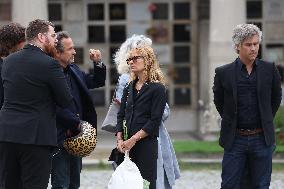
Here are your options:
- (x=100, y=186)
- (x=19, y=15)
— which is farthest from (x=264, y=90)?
(x=19, y=15)

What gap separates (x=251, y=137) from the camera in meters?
9.05

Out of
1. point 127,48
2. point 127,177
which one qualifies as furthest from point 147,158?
point 127,48

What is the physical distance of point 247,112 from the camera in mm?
9023

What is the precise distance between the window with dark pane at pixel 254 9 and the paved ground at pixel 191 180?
721cm

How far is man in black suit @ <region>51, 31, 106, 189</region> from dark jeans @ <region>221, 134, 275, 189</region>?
5.09 feet

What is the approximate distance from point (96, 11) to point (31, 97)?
13.5 metres

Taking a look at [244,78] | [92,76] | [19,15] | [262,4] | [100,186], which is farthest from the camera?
[262,4]

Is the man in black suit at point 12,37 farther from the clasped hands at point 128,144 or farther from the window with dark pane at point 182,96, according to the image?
the window with dark pane at point 182,96

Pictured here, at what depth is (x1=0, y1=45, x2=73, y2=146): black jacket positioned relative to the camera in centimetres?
794

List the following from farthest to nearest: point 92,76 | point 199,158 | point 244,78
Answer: point 199,158, point 92,76, point 244,78

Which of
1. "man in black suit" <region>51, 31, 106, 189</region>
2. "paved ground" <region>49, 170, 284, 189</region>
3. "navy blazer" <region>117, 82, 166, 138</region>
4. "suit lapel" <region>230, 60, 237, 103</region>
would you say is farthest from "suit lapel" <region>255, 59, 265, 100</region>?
"paved ground" <region>49, 170, 284, 189</region>

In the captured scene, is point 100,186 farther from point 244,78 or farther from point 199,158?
point 244,78

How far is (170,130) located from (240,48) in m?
12.2

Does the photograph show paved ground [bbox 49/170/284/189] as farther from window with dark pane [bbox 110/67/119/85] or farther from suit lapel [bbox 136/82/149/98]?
window with dark pane [bbox 110/67/119/85]
